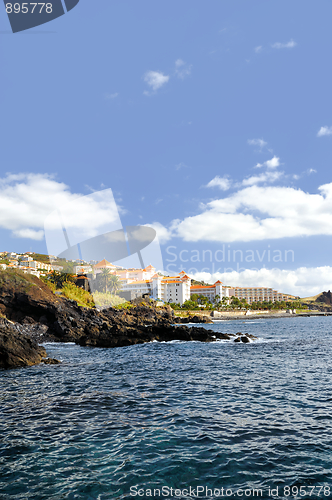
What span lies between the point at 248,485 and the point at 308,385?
34.8ft

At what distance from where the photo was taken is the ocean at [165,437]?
7.09 metres

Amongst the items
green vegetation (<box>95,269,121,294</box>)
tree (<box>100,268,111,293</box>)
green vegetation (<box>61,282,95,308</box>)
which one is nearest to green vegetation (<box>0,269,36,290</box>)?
green vegetation (<box>61,282,95,308</box>)

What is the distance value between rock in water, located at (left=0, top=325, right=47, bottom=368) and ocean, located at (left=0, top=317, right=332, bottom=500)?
3730 mm

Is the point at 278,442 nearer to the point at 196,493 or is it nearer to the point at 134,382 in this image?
the point at 196,493

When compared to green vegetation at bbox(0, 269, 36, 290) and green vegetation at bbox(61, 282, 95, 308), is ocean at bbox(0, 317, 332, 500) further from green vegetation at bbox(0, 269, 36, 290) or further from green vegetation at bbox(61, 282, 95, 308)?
green vegetation at bbox(61, 282, 95, 308)

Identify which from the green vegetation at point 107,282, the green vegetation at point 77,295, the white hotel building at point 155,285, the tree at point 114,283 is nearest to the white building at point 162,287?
the white hotel building at point 155,285

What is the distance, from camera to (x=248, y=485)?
7.09 m

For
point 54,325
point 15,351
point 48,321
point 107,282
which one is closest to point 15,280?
point 48,321

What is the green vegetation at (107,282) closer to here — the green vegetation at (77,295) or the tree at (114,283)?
the tree at (114,283)

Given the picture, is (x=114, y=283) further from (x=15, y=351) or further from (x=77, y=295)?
(x=15, y=351)

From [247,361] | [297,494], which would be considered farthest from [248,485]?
[247,361]

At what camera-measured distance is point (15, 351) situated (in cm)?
2192

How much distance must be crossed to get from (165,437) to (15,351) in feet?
53.3

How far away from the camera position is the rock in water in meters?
21.2
